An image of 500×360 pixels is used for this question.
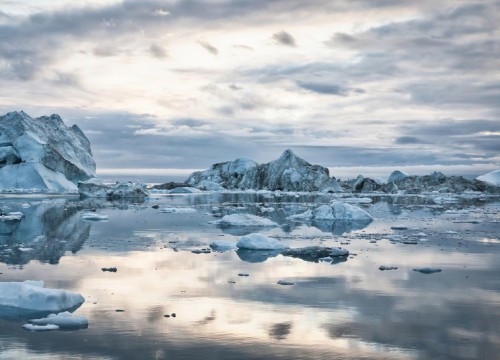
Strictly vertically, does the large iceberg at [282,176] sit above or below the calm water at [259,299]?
above

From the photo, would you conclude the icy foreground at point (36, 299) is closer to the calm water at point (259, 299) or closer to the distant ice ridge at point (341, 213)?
the calm water at point (259, 299)

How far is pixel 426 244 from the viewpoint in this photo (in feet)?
65.0

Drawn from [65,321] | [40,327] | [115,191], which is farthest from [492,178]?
[40,327]

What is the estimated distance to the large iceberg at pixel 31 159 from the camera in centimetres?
6612

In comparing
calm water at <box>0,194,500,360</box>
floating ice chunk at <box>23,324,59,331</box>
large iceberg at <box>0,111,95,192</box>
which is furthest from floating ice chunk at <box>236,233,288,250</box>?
large iceberg at <box>0,111,95,192</box>

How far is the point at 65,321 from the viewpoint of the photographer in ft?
29.1

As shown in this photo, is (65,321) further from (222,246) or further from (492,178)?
(492,178)

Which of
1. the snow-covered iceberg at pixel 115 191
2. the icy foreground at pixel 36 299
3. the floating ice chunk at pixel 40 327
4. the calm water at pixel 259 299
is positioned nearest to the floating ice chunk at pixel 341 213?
the calm water at pixel 259 299

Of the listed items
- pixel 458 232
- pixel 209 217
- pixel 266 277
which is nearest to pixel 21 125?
pixel 209 217

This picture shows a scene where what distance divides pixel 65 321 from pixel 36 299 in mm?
1290

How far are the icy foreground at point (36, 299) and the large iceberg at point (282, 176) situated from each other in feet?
209

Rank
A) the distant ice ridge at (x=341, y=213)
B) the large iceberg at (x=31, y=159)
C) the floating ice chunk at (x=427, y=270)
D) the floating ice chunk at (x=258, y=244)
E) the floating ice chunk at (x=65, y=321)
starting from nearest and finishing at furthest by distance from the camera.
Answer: the floating ice chunk at (x=65, y=321) < the floating ice chunk at (x=427, y=270) < the floating ice chunk at (x=258, y=244) < the distant ice ridge at (x=341, y=213) < the large iceberg at (x=31, y=159)

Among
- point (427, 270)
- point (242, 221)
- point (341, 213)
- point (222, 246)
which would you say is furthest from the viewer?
point (341, 213)

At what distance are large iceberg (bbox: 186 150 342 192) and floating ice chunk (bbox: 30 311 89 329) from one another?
212 ft
